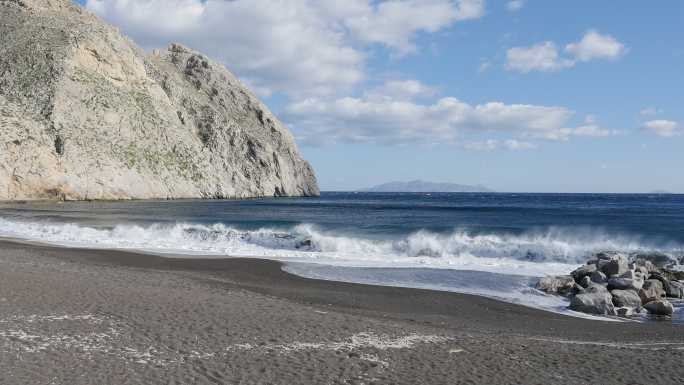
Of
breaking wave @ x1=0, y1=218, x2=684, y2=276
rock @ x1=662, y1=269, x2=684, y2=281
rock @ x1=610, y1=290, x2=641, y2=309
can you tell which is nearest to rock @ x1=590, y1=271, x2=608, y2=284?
rock @ x1=610, y1=290, x2=641, y2=309

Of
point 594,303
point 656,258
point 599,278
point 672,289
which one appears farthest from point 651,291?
point 656,258

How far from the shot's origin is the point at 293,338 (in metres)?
8.19

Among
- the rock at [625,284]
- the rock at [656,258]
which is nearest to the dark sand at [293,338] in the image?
the rock at [625,284]

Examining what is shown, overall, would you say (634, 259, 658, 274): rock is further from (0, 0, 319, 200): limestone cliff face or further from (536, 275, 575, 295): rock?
(0, 0, 319, 200): limestone cliff face

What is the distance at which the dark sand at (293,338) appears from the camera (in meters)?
6.55

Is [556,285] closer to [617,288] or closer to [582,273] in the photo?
[617,288]

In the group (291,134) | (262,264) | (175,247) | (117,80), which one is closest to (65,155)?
(117,80)

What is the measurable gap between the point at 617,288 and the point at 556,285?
1.62 meters

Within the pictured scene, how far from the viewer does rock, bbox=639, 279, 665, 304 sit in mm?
13594

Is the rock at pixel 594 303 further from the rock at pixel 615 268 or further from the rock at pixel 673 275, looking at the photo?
the rock at pixel 673 275

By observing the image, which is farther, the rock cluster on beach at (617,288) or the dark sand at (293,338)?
the rock cluster on beach at (617,288)

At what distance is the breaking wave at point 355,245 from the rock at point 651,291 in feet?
15.4

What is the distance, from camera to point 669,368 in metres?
7.39

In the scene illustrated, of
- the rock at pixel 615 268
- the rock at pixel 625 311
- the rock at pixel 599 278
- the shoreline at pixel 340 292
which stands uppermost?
the rock at pixel 615 268
